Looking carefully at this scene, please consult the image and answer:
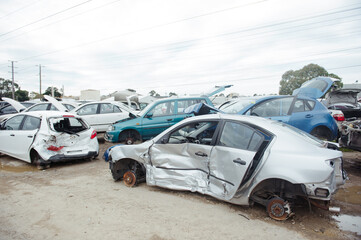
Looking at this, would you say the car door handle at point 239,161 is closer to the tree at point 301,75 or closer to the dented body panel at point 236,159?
the dented body panel at point 236,159

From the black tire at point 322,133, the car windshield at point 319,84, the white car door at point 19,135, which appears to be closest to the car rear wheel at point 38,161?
the white car door at point 19,135

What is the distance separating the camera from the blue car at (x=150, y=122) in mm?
7645

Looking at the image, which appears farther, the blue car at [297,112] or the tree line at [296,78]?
the tree line at [296,78]

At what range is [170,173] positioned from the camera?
394 cm

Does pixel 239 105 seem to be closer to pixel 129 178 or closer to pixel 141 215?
pixel 129 178

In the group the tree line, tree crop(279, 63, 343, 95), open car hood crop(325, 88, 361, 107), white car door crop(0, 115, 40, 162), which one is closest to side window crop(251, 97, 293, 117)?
white car door crop(0, 115, 40, 162)

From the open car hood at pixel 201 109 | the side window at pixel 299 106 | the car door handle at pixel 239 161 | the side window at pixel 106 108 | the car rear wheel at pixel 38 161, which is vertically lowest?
the car rear wheel at pixel 38 161

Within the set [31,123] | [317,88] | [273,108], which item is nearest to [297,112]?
[273,108]

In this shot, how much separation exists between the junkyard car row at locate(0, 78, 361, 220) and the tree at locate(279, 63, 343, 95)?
3879 centimetres

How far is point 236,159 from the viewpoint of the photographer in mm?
3211

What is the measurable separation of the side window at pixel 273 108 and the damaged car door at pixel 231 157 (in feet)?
8.81

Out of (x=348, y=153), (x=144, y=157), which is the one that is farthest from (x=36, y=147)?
(x=348, y=153)

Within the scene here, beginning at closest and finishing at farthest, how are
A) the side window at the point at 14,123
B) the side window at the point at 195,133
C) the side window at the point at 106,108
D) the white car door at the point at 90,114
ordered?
the side window at the point at 195,133, the side window at the point at 14,123, the white car door at the point at 90,114, the side window at the point at 106,108

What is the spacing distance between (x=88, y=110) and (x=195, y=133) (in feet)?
22.5
